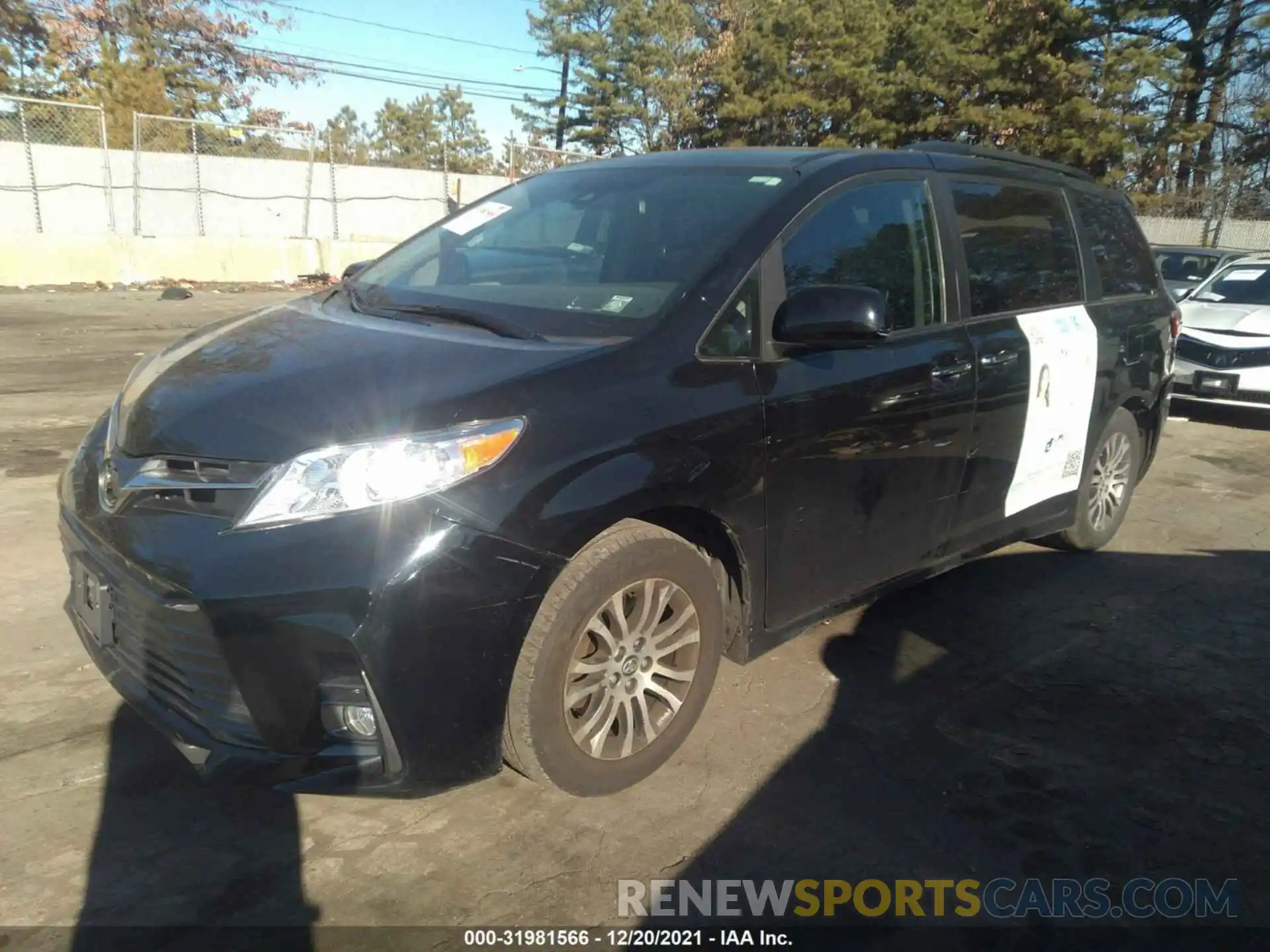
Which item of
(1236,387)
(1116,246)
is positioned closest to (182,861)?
(1116,246)

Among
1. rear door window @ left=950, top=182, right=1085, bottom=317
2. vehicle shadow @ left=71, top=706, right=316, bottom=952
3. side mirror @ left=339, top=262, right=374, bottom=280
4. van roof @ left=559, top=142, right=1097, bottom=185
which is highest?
van roof @ left=559, top=142, right=1097, bottom=185

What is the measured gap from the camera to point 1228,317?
30.6 ft

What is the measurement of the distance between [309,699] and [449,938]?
654 mm

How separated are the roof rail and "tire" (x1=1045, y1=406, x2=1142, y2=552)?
4.01 ft

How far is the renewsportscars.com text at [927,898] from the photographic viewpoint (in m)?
2.51

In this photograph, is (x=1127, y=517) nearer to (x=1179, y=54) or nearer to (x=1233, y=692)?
(x=1233, y=692)

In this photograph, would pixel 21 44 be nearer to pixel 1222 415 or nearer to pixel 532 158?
pixel 532 158

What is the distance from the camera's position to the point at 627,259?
327 centimetres

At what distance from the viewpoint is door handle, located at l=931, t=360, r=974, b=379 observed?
356cm

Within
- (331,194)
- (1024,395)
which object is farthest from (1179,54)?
(1024,395)

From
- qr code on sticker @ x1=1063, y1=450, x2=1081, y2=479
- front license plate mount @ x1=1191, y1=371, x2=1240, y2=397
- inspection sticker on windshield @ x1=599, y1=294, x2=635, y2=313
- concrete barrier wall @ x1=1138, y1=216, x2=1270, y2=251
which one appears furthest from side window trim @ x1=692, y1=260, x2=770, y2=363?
concrete barrier wall @ x1=1138, y1=216, x2=1270, y2=251

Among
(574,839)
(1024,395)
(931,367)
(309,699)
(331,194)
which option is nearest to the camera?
(309,699)

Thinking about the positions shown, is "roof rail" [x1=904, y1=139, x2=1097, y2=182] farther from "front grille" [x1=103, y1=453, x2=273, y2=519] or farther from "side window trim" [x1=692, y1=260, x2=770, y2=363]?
"front grille" [x1=103, y1=453, x2=273, y2=519]

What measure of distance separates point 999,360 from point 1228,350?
21.4 feet
